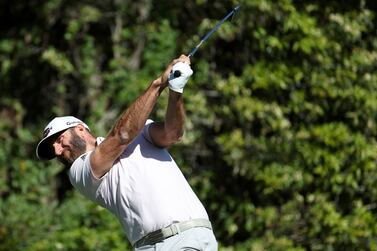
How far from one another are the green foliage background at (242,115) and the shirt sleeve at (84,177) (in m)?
3.01

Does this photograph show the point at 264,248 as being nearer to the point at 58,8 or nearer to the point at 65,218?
the point at 65,218

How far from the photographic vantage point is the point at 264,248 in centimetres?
794

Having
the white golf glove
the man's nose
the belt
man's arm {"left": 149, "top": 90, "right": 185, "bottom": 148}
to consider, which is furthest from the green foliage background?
the white golf glove

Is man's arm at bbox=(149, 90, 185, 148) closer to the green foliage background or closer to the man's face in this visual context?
the man's face

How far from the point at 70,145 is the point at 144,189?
0.56 m

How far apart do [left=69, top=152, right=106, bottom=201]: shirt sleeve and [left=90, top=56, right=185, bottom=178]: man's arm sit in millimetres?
150

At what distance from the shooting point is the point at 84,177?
4844 mm

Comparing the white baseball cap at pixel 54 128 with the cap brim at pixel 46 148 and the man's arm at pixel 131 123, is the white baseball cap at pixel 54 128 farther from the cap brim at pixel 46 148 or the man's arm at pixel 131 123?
the man's arm at pixel 131 123

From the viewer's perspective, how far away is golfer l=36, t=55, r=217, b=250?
4.59 m

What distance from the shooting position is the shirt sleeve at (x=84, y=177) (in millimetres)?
4777

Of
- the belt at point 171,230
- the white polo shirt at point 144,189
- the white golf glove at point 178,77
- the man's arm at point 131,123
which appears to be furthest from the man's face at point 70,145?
the white golf glove at point 178,77

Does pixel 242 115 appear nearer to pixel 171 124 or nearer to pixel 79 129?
pixel 79 129

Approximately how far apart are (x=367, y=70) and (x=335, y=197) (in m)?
1.07

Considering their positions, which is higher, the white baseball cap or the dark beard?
the white baseball cap
